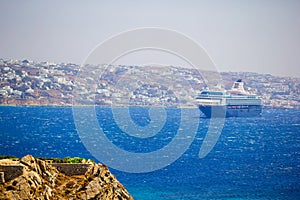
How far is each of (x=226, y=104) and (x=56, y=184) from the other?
374 ft

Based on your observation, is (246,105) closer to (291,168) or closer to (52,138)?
(52,138)

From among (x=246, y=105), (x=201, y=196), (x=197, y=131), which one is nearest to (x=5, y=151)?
(x=201, y=196)

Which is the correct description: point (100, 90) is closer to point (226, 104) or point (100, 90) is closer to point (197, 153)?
point (226, 104)

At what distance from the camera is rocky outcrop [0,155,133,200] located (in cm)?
2112

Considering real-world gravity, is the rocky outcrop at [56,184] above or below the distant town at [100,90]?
below

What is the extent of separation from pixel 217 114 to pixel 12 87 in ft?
255

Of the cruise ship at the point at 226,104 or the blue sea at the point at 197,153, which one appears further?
the cruise ship at the point at 226,104

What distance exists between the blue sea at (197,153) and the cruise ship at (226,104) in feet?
18.2

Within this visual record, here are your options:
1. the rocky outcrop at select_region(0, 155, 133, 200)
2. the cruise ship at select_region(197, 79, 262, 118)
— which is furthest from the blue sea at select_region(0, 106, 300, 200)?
the rocky outcrop at select_region(0, 155, 133, 200)

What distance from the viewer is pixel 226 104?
135m

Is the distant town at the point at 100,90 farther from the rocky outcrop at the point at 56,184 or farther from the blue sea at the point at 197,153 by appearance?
the rocky outcrop at the point at 56,184

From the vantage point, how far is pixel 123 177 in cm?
5425

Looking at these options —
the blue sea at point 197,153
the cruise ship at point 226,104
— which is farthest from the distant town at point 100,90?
the blue sea at point 197,153

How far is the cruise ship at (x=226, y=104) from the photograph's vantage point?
131875mm
